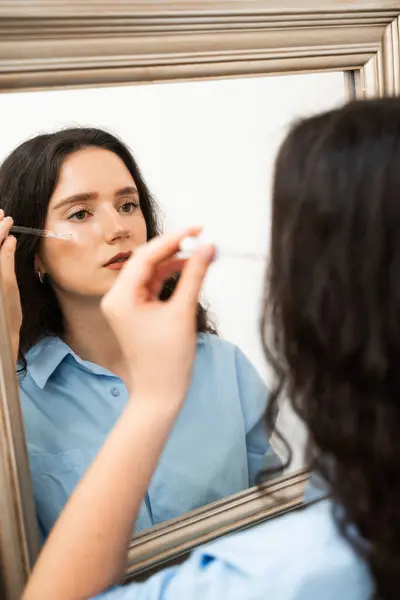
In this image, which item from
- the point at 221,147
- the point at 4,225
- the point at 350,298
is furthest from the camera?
the point at 221,147

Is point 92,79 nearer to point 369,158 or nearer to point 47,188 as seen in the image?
point 47,188

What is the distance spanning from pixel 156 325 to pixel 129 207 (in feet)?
0.52

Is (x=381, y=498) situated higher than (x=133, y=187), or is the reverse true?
(x=133, y=187)

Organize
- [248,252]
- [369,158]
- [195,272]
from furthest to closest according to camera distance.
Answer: [248,252] → [195,272] → [369,158]

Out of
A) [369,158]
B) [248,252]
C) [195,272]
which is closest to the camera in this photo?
[369,158]

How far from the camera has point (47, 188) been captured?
1.95 ft

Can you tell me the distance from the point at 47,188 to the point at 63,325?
13cm

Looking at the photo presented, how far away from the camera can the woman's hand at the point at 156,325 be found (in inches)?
21.0

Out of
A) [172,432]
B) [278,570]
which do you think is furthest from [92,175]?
[278,570]

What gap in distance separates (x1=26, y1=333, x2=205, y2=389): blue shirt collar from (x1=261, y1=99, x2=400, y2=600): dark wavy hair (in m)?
0.23

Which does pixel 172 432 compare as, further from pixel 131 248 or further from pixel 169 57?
pixel 169 57

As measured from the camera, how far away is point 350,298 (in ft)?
1.47

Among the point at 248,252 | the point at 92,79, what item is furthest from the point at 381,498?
the point at 92,79

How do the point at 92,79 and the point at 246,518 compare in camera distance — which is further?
the point at 246,518
